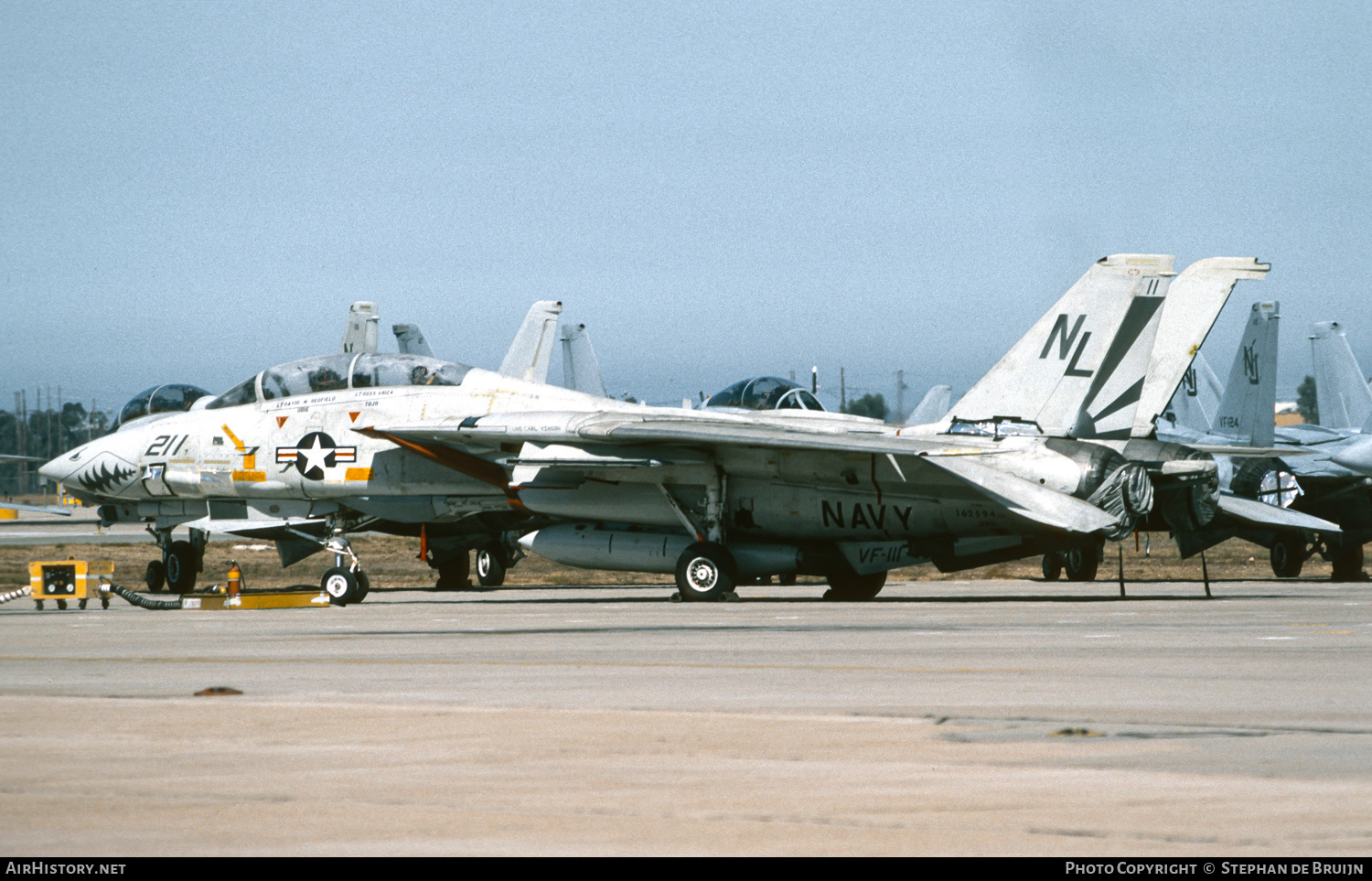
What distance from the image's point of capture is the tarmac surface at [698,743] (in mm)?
4746

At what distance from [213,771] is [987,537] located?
1507 centimetres

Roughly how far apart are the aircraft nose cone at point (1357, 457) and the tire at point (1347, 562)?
2.70m

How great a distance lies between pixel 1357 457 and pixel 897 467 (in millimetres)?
11766

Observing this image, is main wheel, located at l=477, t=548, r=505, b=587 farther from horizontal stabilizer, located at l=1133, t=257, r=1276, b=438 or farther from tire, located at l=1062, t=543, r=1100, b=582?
horizontal stabilizer, located at l=1133, t=257, r=1276, b=438

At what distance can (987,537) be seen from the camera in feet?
65.4

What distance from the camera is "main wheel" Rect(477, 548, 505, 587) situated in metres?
28.1

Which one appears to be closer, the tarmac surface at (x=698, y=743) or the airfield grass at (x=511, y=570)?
the tarmac surface at (x=698, y=743)

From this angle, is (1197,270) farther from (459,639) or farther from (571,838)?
(571,838)

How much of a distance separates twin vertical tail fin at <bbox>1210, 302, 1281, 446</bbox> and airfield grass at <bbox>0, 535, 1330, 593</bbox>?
288 centimetres

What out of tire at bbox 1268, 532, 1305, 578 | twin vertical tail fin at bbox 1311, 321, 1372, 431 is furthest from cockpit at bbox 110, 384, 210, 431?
twin vertical tail fin at bbox 1311, 321, 1372, 431

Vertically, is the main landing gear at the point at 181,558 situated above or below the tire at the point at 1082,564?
above
